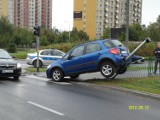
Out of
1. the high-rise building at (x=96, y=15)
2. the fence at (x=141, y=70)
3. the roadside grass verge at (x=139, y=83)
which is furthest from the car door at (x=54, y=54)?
the high-rise building at (x=96, y=15)

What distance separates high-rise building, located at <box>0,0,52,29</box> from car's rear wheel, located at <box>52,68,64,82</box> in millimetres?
136386

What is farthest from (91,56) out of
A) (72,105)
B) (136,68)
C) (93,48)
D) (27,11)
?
(27,11)

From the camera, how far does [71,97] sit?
10445 millimetres

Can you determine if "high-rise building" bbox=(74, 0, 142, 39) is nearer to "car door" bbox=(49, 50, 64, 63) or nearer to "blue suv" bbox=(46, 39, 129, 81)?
"car door" bbox=(49, 50, 64, 63)

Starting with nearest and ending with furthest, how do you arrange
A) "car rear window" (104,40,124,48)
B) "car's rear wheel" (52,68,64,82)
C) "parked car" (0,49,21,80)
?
"car rear window" (104,40,124,48)
"parked car" (0,49,21,80)
"car's rear wheel" (52,68,64,82)

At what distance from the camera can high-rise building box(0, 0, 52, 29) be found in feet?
496

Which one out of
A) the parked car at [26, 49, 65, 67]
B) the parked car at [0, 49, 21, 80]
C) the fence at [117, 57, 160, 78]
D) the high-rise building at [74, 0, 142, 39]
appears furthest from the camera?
the high-rise building at [74, 0, 142, 39]

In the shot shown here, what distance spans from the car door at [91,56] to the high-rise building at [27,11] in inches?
5411

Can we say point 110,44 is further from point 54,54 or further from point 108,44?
point 54,54

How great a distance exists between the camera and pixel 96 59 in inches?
553

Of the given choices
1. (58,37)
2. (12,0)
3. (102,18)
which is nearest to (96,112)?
(58,37)

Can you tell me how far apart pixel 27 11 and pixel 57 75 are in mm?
148030

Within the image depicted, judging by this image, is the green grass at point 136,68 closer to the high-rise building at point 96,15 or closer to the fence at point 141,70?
the fence at point 141,70

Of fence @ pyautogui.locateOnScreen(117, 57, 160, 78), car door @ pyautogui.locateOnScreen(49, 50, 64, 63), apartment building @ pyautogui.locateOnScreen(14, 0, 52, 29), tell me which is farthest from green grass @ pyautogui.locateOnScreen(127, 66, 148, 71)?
apartment building @ pyautogui.locateOnScreen(14, 0, 52, 29)
